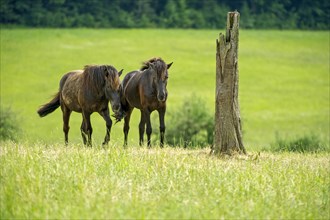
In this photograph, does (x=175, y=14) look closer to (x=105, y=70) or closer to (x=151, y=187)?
(x=105, y=70)

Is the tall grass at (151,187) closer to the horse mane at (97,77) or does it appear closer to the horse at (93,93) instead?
the horse at (93,93)

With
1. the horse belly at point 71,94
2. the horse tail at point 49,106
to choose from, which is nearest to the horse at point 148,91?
the horse belly at point 71,94

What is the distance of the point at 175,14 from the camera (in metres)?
79.9

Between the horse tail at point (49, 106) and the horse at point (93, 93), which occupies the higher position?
the horse at point (93, 93)

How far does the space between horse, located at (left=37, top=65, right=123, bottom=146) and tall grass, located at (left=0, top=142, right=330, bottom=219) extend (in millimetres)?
3257

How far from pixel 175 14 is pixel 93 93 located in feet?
211

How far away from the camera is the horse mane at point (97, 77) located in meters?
16.0

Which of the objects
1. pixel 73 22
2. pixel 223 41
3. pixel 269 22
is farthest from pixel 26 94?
pixel 223 41

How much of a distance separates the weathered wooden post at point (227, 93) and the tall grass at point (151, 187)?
3.99ft

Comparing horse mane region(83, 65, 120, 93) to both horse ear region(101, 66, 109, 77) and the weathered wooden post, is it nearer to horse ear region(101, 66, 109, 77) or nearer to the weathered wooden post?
horse ear region(101, 66, 109, 77)

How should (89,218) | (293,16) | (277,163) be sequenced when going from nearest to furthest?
(89,218), (277,163), (293,16)

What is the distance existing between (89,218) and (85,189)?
119 centimetres

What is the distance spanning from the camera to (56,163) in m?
11.0

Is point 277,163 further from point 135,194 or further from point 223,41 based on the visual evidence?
point 135,194
